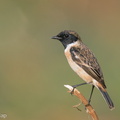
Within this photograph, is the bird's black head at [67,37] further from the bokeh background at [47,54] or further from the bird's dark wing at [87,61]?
the bokeh background at [47,54]

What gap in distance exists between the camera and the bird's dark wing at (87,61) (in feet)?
23.9

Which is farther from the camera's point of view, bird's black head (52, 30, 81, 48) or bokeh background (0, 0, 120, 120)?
bokeh background (0, 0, 120, 120)

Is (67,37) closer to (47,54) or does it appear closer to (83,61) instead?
(83,61)

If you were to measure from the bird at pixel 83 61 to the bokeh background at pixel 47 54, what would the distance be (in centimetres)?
239

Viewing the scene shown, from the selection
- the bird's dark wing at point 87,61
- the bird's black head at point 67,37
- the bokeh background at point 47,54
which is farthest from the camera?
the bokeh background at point 47,54

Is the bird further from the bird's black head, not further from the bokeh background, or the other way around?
the bokeh background

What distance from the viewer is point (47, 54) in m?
12.7

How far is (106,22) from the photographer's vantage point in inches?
581

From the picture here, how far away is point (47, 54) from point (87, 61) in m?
5.37

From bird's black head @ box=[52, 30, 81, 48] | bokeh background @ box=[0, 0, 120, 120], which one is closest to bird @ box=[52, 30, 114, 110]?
bird's black head @ box=[52, 30, 81, 48]

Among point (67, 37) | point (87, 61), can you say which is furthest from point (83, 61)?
point (67, 37)

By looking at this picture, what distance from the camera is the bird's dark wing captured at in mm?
7281

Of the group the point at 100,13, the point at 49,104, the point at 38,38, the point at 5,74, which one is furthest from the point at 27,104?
the point at 100,13

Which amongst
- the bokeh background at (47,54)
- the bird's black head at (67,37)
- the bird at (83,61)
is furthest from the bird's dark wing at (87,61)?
the bokeh background at (47,54)
